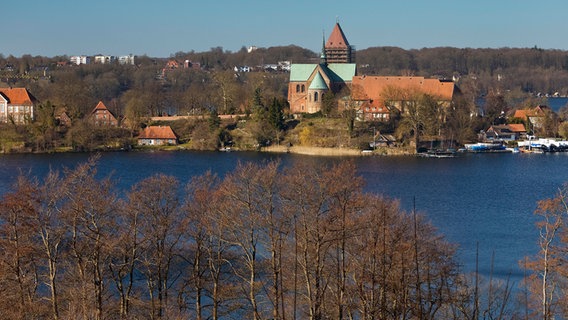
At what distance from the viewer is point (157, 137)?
4203cm

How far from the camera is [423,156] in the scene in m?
37.9

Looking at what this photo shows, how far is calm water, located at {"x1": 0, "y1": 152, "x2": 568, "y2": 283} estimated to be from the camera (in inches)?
760

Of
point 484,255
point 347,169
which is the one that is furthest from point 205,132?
point 347,169

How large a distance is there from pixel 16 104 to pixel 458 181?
25232mm

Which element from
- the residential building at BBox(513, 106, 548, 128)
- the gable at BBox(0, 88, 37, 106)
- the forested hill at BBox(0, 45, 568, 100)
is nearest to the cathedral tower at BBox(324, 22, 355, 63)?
the residential building at BBox(513, 106, 548, 128)

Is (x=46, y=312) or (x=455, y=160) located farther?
(x=455, y=160)

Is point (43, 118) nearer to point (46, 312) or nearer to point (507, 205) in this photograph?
point (507, 205)

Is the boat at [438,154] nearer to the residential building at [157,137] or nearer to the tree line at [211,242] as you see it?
the residential building at [157,137]

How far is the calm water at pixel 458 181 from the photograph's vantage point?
760 inches

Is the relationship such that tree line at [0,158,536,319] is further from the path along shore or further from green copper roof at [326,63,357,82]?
green copper roof at [326,63,357,82]

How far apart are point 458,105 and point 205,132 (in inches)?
505

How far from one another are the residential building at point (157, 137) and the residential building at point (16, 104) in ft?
19.4

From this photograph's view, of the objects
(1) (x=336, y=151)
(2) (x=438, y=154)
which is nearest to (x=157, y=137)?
(1) (x=336, y=151)

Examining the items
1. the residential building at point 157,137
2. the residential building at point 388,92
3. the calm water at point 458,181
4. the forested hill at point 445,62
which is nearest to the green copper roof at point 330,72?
the residential building at point 388,92
